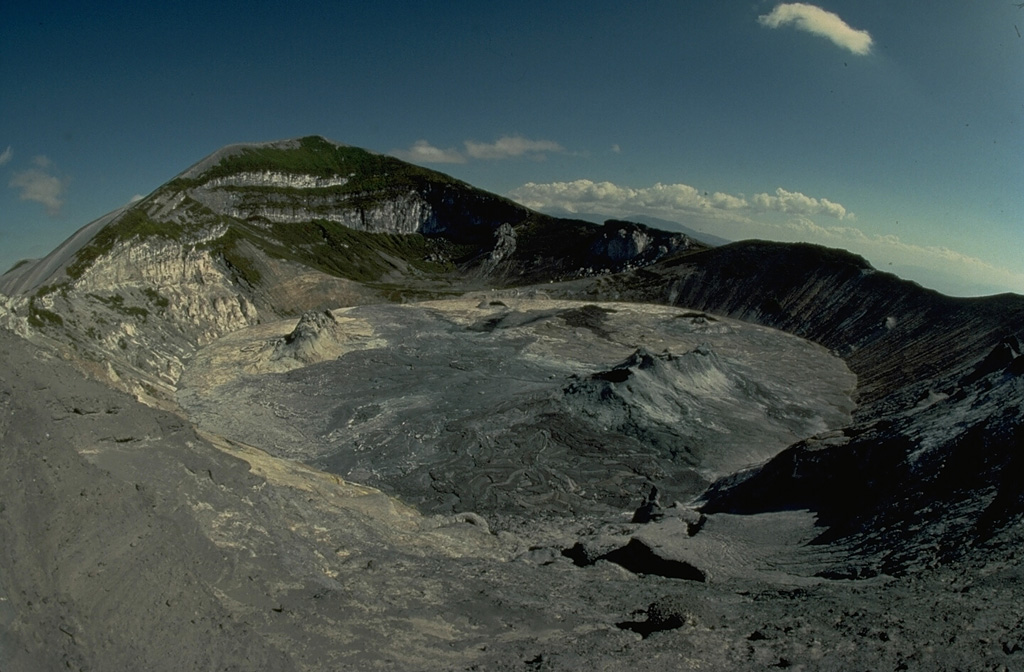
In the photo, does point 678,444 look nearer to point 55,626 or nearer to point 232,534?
point 232,534

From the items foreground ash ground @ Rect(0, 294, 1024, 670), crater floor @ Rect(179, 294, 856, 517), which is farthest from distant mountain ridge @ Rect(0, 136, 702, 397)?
foreground ash ground @ Rect(0, 294, 1024, 670)

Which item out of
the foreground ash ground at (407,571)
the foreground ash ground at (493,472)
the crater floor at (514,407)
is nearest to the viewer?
the foreground ash ground at (407,571)

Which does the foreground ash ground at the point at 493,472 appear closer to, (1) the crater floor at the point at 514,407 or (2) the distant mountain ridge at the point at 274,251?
(1) the crater floor at the point at 514,407

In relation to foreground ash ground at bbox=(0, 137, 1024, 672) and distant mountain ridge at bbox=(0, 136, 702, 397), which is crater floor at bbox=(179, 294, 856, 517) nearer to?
foreground ash ground at bbox=(0, 137, 1024, 672)

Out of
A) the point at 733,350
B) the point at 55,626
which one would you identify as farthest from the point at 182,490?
the point at 733,350

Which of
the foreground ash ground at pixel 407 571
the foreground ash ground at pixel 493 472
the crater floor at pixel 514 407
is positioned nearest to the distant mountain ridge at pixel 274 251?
the foreground ash ground at pixel 493 472

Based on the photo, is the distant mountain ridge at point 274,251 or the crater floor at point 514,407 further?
the distant mountain ridge at point 274,251

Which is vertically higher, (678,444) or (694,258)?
(694,258)

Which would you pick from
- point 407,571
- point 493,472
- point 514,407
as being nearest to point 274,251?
point 514,407

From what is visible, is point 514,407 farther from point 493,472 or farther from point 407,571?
point 407,571
